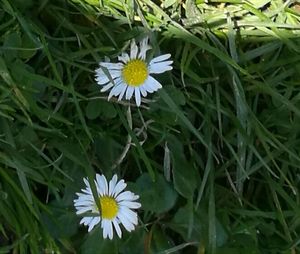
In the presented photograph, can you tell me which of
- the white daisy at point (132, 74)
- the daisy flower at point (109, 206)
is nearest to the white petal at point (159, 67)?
the white daisy at point (132, 74)

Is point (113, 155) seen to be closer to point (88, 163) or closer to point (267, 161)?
point (88, 163)

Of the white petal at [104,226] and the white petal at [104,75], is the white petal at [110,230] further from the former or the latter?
the white petal at [104,75]

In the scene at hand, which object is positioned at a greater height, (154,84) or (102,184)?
(154,84)

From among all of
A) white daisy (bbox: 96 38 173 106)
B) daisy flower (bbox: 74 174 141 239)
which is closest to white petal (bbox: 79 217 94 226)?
daisy flower (bbox: 74 174 141 239)

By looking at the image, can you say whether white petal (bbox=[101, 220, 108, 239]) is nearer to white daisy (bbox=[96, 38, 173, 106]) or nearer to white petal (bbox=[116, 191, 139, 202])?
white petal (bbox=[116, 191, 139, 202])

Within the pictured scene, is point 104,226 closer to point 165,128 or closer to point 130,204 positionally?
point 130,204

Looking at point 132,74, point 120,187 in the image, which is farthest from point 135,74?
point 120,187

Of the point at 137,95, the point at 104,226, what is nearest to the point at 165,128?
the point at 137,95
